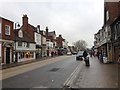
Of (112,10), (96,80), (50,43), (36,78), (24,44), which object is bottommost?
(36,78)

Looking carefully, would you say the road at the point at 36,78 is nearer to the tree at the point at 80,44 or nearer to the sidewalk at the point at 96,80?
the sidewalk at the point at 96,80

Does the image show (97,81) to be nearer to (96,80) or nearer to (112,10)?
(96,80)

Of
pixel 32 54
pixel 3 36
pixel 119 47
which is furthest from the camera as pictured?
pixel 32 54

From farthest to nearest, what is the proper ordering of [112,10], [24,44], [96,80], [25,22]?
[25,22] < [24,44] < [112,10] < [96,80]

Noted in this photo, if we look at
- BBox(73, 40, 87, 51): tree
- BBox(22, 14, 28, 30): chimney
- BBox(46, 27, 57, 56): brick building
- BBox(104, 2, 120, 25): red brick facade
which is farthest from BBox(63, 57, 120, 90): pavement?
BBox(73, 40, 87, 51): tree

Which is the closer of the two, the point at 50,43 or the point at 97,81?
the point at 97,81

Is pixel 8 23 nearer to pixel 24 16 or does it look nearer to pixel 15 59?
pixel 15 59

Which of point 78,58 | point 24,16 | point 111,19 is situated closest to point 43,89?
point 111,19

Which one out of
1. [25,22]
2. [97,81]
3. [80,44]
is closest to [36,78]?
[97,81]

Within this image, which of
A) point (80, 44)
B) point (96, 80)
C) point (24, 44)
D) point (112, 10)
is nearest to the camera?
point (96, 80)

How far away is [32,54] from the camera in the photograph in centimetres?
6619

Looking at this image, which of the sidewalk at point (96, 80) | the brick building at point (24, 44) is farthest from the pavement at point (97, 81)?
the brick building at point (24, 44)

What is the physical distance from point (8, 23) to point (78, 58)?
18821 millimetres

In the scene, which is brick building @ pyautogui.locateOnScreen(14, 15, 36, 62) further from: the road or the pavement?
the pavement
